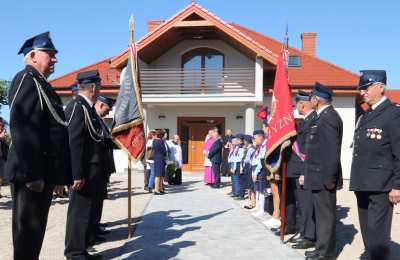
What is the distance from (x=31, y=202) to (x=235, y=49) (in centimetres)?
1830

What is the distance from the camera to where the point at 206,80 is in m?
20.3

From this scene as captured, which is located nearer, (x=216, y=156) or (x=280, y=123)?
(x=280, y=123)

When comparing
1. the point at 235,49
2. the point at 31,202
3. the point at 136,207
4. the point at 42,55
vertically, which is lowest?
the point at 136,207

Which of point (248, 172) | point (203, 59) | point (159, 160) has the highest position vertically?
point (203, 59)

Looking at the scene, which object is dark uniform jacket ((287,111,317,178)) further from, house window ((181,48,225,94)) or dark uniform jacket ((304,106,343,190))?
house window ((181,48,225,94))

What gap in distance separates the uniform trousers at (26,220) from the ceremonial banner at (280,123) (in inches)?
144

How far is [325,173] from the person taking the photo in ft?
16.6

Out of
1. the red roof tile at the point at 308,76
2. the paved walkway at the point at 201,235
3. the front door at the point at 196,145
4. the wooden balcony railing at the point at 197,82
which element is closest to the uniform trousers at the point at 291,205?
the paved walkway at the point at 201,235

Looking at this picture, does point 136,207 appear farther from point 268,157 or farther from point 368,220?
point 368,220

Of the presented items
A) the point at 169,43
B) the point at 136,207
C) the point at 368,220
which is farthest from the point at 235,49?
the point at 368,220

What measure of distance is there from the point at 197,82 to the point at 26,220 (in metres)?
17.4

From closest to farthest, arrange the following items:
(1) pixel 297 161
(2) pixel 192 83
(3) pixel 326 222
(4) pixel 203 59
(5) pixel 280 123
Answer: (3) pixel 326 222 < (5) pixel 280 123 < (1) pixel 297 161 < (2) pixel 192 83 < (4) pixel 203 59

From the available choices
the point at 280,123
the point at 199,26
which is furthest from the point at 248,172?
the point at 199,26

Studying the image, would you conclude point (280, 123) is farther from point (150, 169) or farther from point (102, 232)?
point (150, 169)
